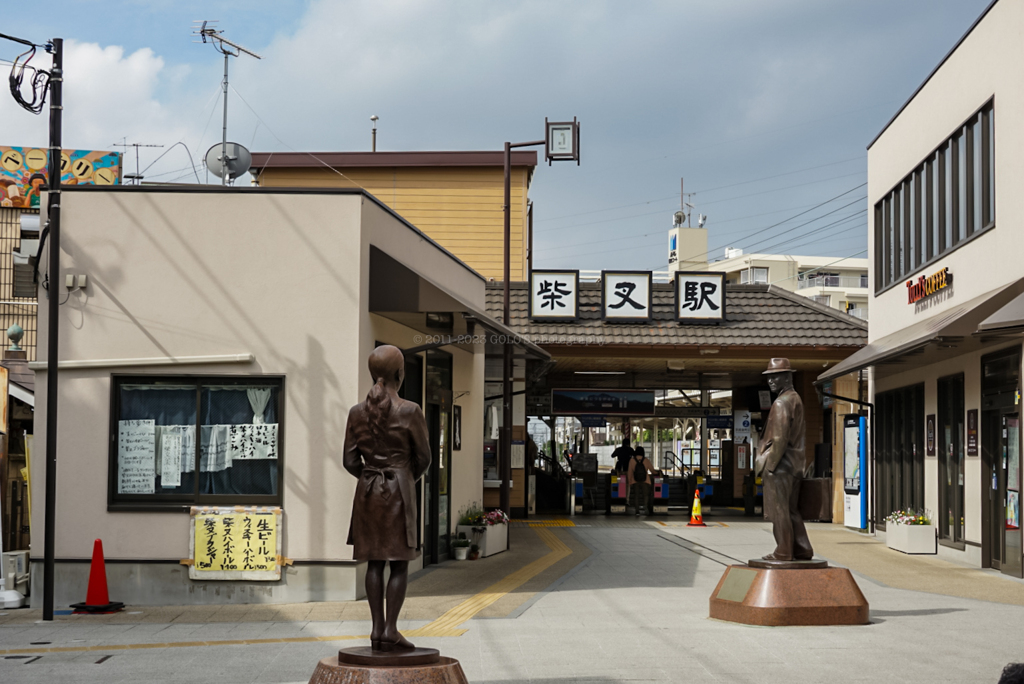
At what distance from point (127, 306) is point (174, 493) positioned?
209cm

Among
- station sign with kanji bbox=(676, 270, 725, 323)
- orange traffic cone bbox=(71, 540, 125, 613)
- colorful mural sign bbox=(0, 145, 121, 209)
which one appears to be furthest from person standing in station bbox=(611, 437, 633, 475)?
orange traffic cone bbox=(71, 540, 125, 613)

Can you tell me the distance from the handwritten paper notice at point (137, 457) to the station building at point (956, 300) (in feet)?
30.6

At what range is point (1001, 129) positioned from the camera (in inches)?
578

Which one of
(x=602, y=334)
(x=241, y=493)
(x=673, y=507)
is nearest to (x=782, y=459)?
(x=241, y=493)

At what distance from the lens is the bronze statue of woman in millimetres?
6465

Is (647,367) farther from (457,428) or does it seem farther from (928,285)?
(457,428)

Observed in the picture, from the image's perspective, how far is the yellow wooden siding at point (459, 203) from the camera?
27.8 metres

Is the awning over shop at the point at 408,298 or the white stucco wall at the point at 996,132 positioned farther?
the white stucco wall at the point at 996,132

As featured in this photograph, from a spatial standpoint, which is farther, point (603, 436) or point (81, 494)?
point (603, 436)

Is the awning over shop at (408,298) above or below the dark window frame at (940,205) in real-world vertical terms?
below

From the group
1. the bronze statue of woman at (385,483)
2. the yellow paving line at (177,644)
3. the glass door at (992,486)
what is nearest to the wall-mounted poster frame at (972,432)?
the glass door at (992,486)

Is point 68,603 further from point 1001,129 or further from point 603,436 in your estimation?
point 603,436

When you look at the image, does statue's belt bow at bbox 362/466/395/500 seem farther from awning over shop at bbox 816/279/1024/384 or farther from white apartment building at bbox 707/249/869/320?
white apartment building at bbox 707/249/869/320

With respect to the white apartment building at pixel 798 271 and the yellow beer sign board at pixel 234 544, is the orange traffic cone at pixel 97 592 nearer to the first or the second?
the yellow beer sign board at pixel 234 544
